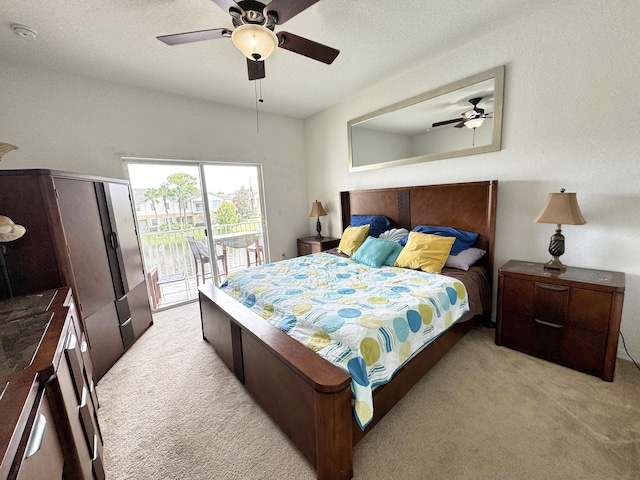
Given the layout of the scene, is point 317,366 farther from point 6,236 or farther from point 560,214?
point 560,214

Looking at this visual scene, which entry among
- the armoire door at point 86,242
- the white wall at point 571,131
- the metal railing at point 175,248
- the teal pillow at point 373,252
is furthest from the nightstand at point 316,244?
the armoire door at point 86,242

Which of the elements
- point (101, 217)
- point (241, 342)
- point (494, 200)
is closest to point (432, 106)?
point (494, 200)

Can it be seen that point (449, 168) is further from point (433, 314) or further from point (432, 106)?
point (433, 314)

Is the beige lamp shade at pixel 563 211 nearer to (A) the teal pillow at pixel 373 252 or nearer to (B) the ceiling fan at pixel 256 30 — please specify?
(A) the teal pillow at pixel 373 252

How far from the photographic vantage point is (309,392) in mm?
1196

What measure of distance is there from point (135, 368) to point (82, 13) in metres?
2.71

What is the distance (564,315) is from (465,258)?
0.79m

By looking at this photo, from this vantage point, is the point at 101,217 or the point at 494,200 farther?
the point at 494,200

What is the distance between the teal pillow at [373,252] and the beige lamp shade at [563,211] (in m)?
1.26

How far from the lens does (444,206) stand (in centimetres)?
277

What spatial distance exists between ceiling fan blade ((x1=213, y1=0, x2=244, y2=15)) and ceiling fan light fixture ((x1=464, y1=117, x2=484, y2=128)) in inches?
87.8

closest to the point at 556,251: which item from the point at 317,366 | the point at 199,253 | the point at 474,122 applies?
Answer: the point at 474,122

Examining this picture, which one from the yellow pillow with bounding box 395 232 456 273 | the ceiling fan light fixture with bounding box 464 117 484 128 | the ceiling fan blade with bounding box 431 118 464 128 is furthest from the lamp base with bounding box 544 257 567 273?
the ceiling fan blade with bounding box 431 118 464 128

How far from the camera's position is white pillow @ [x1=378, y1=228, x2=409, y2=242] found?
3023 mm
